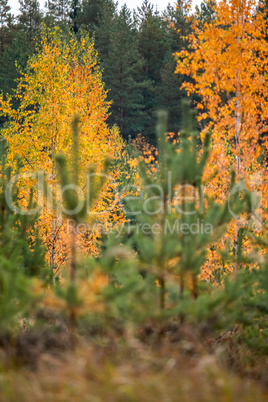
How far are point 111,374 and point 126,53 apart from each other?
32864 mm

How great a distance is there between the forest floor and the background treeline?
98.4 ft

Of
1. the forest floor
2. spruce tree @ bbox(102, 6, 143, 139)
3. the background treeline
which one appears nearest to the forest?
the forest floor

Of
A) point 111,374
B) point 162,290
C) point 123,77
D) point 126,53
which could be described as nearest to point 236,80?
point 162,290

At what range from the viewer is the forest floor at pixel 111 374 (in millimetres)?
2312

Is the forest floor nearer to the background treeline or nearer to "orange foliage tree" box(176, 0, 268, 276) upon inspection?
"orange foliage tree" box(176, 0, 268, 276)

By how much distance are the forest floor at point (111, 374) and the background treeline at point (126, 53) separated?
29989 mm

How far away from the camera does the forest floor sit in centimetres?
231

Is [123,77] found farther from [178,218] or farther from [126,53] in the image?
[178,218]

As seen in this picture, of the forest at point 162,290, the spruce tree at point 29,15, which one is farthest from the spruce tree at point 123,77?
the forest at point 162,290

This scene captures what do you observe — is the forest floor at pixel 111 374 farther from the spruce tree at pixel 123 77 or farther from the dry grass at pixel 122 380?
the spruce tree at pixel 123 77

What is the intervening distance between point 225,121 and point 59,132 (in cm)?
498

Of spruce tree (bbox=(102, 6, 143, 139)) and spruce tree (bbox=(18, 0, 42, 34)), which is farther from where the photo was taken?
spruce tree (bbox=(18, 0, 42, 34))

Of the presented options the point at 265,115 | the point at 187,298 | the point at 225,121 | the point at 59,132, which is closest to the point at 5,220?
the point at 187,298

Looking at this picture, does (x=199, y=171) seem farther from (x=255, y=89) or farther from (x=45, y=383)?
(x=255, y=89)
